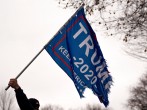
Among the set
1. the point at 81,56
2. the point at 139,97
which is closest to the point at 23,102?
the point at 81,56

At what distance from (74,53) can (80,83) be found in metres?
0.60

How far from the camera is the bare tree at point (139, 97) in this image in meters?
63.7

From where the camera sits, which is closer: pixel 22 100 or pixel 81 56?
pixel 22 100

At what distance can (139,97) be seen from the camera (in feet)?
214

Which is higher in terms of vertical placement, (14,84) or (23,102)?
(14,84)

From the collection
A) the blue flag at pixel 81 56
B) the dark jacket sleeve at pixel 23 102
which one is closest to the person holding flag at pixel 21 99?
the dark jacket sleeve at pixel 23 102

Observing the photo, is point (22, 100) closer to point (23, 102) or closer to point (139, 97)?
point (23, 102)

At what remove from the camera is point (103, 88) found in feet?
21.8

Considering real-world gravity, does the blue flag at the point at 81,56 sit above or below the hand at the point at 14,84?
above

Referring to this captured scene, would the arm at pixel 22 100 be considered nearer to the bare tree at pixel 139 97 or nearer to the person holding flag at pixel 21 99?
the person holding flag at pixel 21 99

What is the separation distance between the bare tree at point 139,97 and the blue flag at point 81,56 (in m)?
57.6

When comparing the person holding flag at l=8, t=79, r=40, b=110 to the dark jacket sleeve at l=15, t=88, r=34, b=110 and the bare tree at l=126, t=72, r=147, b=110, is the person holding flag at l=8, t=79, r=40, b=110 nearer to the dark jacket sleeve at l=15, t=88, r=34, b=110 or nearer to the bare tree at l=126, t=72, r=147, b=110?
the dark jacket sleeve at l=15, t=88, r=34, b=110

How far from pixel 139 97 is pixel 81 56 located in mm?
60254

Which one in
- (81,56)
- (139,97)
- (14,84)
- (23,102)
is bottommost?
(23,102)
